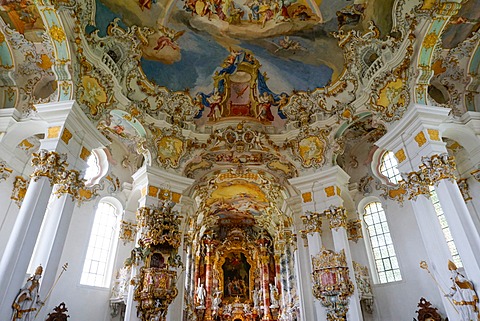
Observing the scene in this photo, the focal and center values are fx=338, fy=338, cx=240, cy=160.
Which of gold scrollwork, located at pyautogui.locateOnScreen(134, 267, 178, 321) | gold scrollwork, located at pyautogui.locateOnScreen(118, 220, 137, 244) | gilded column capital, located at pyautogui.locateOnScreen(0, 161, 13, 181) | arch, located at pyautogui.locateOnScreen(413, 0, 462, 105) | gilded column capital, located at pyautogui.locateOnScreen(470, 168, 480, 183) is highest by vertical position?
arch, located at pyautogui.locateOnScreen(413, 0, 462, 105)

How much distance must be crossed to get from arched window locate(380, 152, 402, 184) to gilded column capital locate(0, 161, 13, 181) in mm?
13348

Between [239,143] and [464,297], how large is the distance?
29.3 feet

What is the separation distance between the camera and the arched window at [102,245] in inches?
482

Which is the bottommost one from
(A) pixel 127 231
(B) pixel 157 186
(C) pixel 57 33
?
(A) pixel 127 231

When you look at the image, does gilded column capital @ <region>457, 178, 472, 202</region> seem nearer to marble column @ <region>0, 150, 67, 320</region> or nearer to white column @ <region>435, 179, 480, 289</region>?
white column @ <region>435, 179, 480, 289</region>

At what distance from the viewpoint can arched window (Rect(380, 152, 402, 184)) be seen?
13.3 metres

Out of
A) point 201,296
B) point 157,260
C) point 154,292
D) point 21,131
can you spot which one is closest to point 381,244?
point 157,260

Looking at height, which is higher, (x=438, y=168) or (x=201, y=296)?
(x=438, y=168)

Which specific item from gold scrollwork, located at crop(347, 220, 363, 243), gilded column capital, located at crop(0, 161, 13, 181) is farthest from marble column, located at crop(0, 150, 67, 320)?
gold scrollwork, located at crop(347, 220, 363, 243)

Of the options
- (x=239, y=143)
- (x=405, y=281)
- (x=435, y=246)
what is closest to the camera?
(x=435, y=246)

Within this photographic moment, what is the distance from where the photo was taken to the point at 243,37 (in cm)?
1270

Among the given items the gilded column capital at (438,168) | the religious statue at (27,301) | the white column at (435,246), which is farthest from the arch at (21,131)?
the white column at (435,246)

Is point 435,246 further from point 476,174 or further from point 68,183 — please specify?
point 68,183

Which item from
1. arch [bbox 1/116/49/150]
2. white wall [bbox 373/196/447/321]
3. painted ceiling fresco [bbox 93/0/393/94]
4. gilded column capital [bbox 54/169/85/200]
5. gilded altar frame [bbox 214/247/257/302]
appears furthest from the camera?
gilded altar frame [bbox 214/247/257/302]
